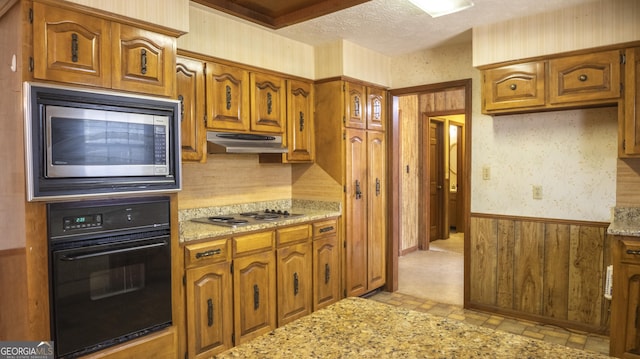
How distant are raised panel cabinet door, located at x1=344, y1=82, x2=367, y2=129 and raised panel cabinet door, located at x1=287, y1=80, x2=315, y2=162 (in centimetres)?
35

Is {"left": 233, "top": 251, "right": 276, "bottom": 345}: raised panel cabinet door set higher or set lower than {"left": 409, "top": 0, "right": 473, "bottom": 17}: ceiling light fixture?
lower

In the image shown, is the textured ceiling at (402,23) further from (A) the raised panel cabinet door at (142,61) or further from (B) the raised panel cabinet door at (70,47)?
(B) the raised panel cabinet door at (70,47)

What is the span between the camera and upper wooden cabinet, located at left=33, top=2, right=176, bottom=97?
196cm

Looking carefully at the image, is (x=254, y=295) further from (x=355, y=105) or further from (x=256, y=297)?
(x=355, y=105)

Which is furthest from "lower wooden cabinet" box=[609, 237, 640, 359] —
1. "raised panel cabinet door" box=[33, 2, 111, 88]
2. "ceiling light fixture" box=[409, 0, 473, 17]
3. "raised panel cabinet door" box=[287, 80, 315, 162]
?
"raised panel cabinet door" box=[33, 2, 111, 88]

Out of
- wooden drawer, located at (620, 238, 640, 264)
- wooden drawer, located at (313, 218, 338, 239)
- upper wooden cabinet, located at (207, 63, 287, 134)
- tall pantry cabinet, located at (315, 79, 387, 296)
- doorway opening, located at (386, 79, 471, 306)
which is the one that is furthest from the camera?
doorway opening, located at (386, 79, 471, 306)

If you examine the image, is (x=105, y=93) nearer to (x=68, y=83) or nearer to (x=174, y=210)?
(x=68, y=83)

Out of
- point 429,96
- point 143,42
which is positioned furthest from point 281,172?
point 429,96

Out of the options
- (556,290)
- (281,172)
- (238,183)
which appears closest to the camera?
(556,290)

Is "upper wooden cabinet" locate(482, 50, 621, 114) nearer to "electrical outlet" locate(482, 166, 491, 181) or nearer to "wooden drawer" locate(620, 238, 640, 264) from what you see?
"electrical outlet" locate(482, 166, 491, 181)

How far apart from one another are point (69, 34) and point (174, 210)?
1.08 metres

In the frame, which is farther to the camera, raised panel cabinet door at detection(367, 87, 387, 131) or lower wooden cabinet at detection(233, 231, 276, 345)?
raised panel cabinet door at detection(367, 87, 387, 131)

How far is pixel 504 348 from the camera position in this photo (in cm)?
100

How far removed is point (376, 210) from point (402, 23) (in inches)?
72.6
